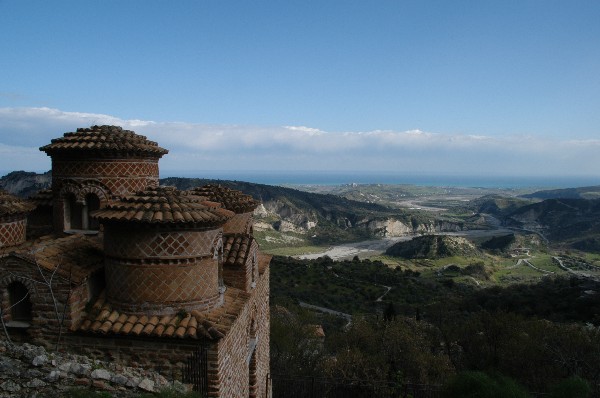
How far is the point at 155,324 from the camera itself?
726cm

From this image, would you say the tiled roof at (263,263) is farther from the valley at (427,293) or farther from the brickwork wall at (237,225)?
the valley at (427,293)

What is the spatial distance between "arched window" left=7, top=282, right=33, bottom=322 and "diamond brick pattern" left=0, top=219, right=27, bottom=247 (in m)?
1.74

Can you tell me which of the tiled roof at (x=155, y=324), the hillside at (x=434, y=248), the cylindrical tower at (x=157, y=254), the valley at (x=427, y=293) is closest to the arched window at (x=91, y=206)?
the cylindrical tower at (x=157, y=254)

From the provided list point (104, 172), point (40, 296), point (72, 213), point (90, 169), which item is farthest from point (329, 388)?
point (40, 296)

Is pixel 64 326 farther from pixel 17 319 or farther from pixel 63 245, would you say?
pixel 63 245

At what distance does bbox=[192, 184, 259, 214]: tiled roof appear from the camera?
11225mm

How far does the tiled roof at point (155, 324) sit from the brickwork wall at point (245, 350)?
0.28m

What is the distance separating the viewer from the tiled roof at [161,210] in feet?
24.0

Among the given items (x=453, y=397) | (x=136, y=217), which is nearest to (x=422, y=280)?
(x=453, y=397)

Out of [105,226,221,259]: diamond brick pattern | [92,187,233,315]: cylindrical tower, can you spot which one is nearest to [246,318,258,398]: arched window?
[92,187,233,315]: cylindrical tower

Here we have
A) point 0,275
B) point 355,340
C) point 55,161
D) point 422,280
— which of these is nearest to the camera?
point 0,275

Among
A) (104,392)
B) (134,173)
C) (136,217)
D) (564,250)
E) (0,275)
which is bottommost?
(564,250)

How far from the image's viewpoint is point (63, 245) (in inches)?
332

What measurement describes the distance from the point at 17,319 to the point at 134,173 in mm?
3877
